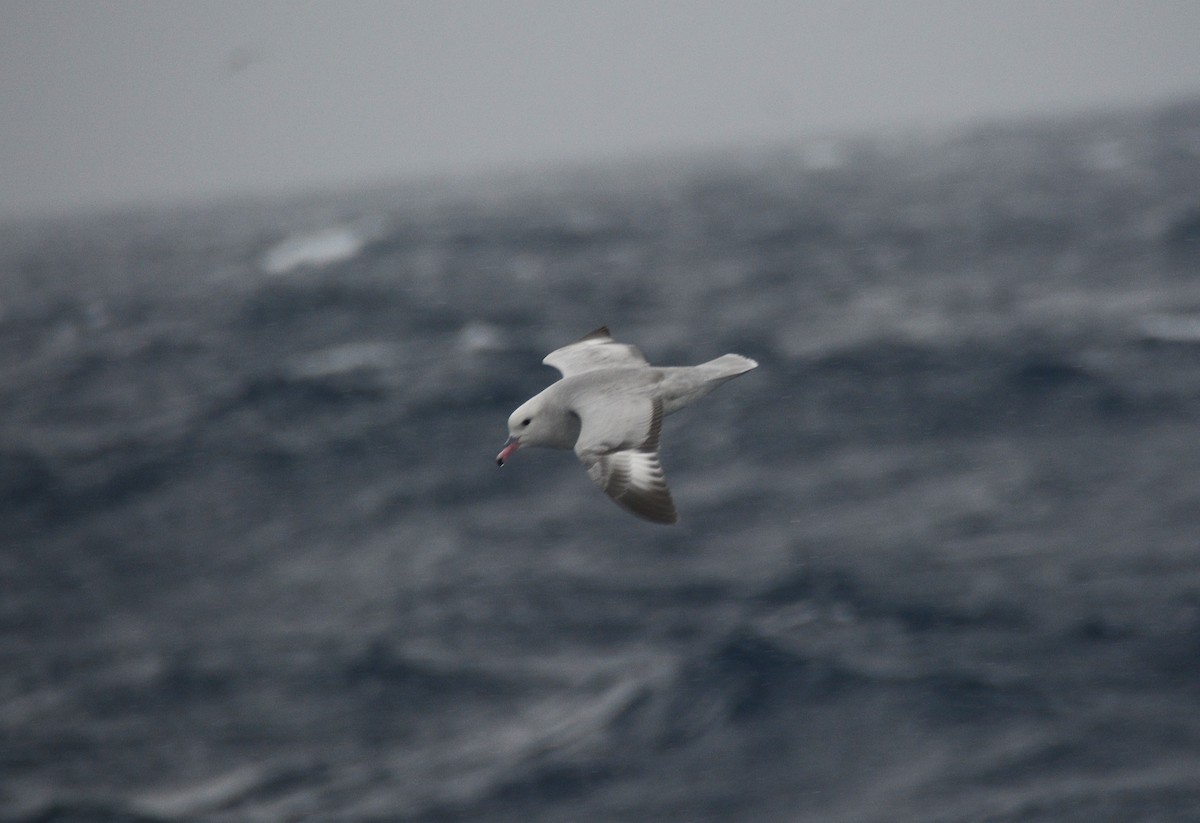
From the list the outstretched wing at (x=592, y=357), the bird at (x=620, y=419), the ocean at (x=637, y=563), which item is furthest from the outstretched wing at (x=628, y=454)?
the ocean at (x=637, y=563)

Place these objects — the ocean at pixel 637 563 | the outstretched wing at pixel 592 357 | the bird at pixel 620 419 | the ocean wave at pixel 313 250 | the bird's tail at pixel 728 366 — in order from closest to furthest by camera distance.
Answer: the bird at pixel 620 419
the bird's tail at pixel 728 366
the outstretched wing at pixel 592 357
the ocean at pixel 637 563
the ocean wave at pixel 313 250

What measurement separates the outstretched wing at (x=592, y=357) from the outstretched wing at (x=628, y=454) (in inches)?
59.1

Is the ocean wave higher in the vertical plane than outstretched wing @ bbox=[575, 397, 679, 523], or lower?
→ higher

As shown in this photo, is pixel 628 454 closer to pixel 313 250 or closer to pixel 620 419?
pixel 620 419

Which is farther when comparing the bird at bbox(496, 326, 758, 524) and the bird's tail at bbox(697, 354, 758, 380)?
the bird's tail at bbox(697, 354, 758, 380)

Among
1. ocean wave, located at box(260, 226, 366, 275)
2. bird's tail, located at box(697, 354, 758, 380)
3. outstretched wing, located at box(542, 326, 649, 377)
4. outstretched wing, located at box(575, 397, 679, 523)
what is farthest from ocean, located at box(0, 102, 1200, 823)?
ocean wave, located at box(260, 226, 366, 275)

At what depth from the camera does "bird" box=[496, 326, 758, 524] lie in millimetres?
9500

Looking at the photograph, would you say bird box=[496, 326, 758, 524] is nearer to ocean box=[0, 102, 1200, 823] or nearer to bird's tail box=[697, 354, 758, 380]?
bird's tail box=[697, 354, 758, 380]

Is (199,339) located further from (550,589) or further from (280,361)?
(550,589)

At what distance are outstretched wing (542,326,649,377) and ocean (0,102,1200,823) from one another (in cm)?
610

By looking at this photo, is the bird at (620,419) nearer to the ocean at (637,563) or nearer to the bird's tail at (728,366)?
the bird's tail at (728,366)

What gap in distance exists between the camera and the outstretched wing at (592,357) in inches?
480

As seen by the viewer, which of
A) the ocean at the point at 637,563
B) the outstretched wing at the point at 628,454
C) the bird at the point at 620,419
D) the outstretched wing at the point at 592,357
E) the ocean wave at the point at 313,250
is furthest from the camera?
the ocean wave at the point at 313,250

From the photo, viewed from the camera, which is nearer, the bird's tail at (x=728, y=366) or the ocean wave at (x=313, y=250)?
the bird's tail at (x=728, y=366)
